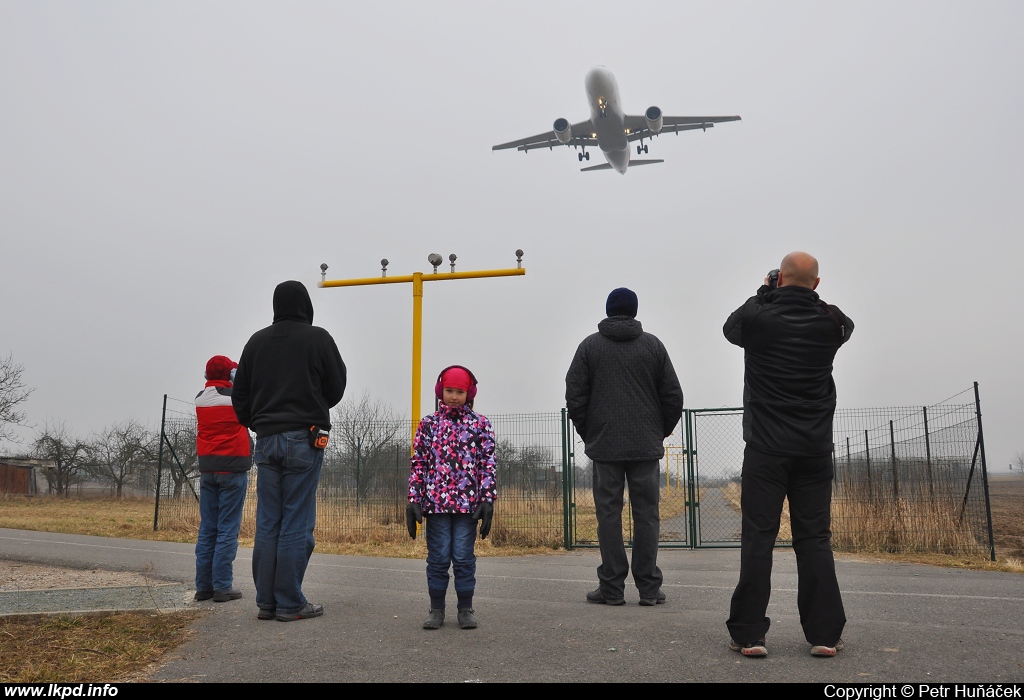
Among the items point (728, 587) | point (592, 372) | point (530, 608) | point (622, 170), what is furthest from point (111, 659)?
point (622, 170)

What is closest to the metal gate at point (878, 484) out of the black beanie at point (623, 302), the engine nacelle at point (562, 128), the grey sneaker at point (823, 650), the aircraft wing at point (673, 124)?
the black beanie at point (623, 302)

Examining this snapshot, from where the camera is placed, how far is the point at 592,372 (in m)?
5.30

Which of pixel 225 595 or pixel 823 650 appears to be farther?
pixel 225 595

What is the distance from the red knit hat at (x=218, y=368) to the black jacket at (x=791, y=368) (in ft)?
12.3

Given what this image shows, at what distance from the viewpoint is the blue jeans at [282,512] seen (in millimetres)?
4516

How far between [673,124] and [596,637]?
3448cm

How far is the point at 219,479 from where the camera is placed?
217 inches

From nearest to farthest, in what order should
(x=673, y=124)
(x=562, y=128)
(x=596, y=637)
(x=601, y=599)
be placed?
1. (x=596, y=637)
2. (x=601, y=599)
3. (x=562, y=128)
4. (x=673, y=124)

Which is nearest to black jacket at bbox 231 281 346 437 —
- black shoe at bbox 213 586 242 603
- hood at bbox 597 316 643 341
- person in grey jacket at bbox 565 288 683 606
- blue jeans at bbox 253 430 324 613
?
blue jeans at bbox 253 430 324 613

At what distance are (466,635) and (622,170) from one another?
112ft

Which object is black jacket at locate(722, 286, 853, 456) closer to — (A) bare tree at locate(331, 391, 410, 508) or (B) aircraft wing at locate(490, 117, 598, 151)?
(A) bare tree at locate(331, 391, 410, 508)

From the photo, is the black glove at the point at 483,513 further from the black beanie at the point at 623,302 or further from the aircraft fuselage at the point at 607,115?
the aircraft fuselage at the point at 607,115

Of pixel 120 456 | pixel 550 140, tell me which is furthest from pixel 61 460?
pixel 550 140

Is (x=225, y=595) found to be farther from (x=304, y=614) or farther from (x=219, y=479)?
(x=304, y=614)
